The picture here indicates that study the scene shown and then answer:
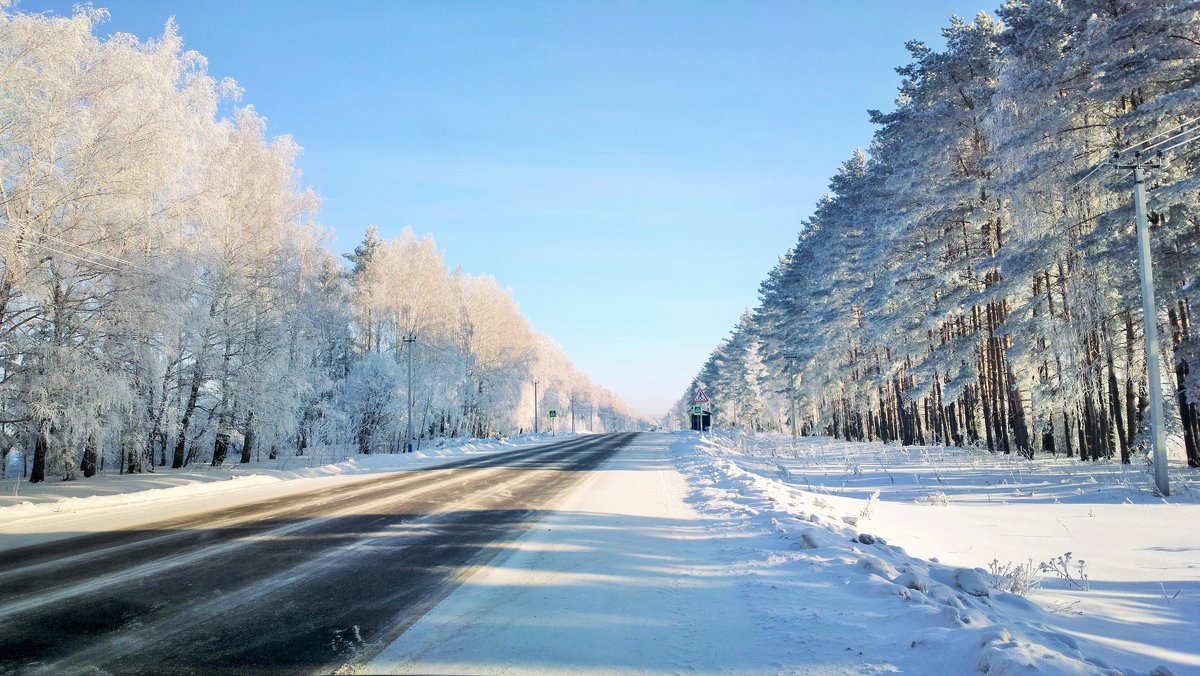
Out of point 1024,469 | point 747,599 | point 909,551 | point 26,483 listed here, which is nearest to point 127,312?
point 26,483

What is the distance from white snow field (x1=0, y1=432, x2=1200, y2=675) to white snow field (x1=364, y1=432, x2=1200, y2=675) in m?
0.02

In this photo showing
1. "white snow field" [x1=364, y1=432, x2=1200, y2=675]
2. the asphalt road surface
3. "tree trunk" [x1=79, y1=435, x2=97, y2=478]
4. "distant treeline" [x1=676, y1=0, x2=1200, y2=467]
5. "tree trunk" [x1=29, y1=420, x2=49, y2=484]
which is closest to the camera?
"white snow field" [x1=364, y1=432, x2=1200, y2=675]

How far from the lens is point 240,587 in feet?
17.9

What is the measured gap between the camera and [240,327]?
23.4 meters

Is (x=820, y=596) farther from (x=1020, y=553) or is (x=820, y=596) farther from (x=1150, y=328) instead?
(x=1150, y=328)

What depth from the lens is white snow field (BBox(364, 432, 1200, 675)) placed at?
3.73 metres

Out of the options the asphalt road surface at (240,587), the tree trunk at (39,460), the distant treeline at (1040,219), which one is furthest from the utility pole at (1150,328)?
the tree trunk at (39,460)

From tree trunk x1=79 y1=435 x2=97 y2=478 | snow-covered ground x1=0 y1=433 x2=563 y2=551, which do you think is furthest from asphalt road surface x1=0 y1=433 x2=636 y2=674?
tree trunk x1=79 y1=435 x2=97 y2=478

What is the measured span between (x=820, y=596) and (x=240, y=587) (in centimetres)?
516

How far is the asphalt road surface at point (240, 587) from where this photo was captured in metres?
3.87

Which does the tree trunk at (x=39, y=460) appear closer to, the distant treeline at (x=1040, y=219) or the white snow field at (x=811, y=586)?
the white snow field at (x=811, y=586)

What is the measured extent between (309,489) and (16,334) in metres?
8.06

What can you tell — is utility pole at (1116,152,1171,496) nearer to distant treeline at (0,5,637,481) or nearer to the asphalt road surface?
the asphalt road surface

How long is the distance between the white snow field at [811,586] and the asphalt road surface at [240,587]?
1.56ft
